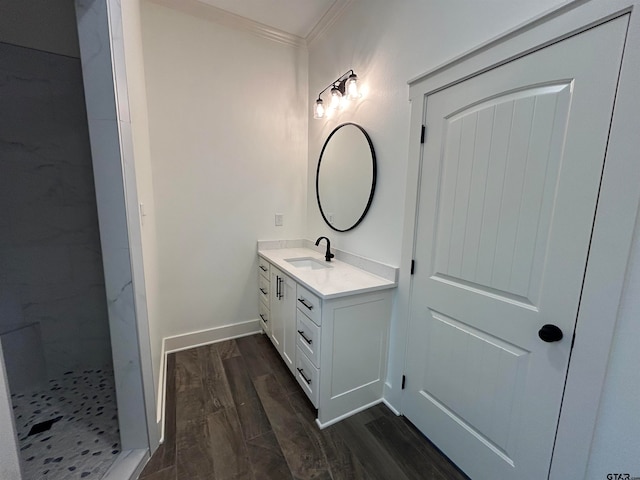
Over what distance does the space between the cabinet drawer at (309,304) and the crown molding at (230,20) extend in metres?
2.19

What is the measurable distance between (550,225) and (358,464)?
1.44m

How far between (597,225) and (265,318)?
2.32 meters

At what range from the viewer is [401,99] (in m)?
1.57

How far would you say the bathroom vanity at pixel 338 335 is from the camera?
4.96 feet

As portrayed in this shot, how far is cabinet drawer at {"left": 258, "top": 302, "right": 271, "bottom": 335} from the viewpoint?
2403mm

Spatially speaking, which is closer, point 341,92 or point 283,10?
point 341,92

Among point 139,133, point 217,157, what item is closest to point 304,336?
point 139,133

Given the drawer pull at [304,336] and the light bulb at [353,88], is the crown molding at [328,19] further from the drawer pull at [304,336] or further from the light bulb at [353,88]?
the drawer pull at [304,336]

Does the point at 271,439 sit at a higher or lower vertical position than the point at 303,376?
Result: lower

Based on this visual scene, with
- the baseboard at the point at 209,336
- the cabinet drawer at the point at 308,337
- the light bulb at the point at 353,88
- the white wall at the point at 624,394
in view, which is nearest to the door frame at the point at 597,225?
the white wall at the point at 624,394

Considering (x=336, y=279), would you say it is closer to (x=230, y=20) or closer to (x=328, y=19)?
(x=328, y=19)

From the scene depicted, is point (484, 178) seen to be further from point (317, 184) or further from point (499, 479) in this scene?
point (317, 184)

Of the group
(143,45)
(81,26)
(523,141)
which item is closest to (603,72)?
(523,141)

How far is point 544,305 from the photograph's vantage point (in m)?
1.00
